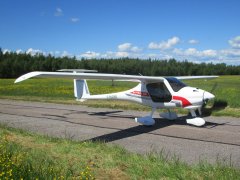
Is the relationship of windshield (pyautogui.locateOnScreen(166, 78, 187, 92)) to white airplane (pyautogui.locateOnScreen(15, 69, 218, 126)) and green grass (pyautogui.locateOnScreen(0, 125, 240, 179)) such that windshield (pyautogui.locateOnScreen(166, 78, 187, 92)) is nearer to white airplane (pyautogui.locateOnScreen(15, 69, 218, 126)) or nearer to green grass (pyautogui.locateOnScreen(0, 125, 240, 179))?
white airplane (pyautogui.locateOnScreen(15, 69, 218, 126))

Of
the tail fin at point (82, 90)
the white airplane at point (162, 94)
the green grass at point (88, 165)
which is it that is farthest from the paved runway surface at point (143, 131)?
the green grass at point (88, 165)

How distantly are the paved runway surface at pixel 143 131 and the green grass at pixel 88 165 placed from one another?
0.99m

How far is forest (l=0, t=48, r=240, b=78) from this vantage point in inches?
3711

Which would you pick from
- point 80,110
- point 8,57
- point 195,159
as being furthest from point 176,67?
point 195,159

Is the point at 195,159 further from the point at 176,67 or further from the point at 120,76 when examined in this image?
the point at 176,67

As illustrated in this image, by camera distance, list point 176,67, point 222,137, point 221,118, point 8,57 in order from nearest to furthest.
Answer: point 222,137
point 221,118
point 8,57
point 176,67

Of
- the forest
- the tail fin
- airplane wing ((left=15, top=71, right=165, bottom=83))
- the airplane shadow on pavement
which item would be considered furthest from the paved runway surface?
the forest

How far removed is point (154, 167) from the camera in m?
6.48

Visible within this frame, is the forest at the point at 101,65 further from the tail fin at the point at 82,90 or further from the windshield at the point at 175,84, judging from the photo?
the windshield at the point at 175,84

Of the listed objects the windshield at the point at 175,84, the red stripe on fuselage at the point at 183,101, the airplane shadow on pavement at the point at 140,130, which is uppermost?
the windshield at the point at 175,84

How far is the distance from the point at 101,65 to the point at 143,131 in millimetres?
94846

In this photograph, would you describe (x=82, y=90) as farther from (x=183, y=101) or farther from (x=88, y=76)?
(x=183, y=101)

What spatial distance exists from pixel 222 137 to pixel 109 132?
12.4 feet

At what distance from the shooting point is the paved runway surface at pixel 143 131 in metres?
8.81
